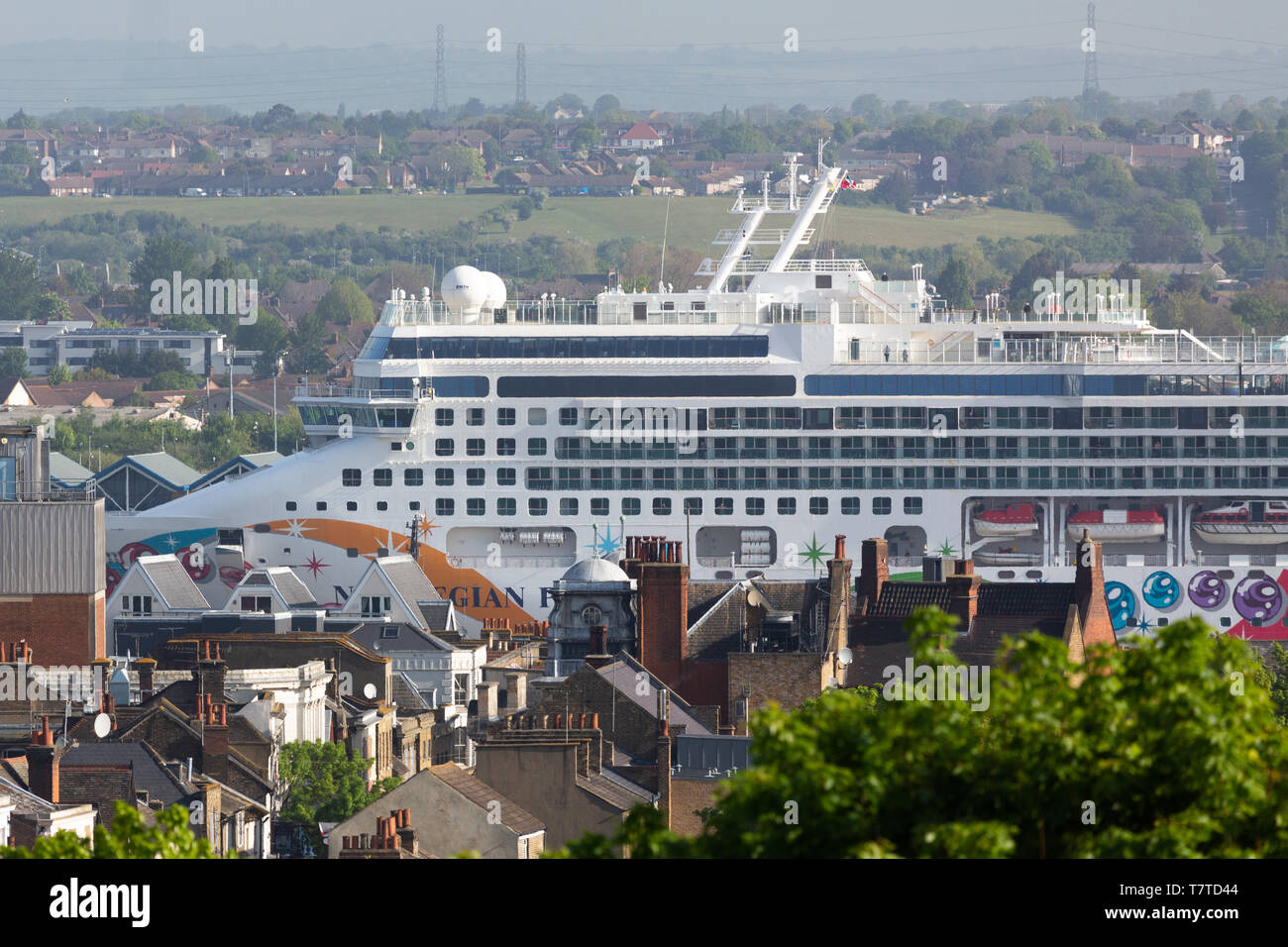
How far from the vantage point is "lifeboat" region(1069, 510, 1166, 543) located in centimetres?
7175

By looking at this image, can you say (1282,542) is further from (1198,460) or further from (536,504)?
(536,504)

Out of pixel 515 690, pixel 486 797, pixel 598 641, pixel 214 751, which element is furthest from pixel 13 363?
pixel 486 797

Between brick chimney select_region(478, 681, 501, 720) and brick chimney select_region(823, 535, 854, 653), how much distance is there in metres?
6.95

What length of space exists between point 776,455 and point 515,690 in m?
16.4

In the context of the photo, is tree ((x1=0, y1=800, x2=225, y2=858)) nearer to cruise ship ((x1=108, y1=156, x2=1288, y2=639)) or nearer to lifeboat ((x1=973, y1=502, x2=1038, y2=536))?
cruise ship ((x1=108, y1=156, x2=1288, y2=639))

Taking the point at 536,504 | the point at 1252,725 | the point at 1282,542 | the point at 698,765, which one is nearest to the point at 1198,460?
the point at 1282,542

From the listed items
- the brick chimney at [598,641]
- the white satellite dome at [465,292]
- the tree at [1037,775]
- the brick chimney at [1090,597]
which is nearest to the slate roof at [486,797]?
the brick chimney at [598,641]

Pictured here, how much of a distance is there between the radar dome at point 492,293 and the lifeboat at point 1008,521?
1256 cm

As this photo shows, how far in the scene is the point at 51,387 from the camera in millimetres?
176625

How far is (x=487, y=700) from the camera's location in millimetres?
55031

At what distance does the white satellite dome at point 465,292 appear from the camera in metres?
72.6
